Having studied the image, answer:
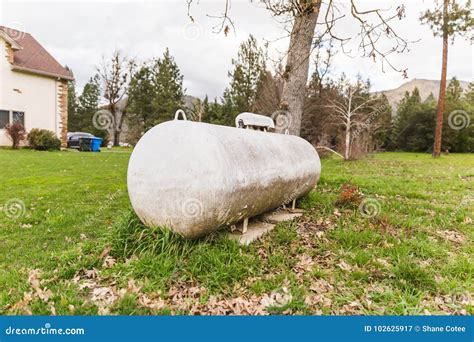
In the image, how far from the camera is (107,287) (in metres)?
3.35

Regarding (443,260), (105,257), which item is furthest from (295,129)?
(105,257)

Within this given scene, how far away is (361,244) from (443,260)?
3.32 ft

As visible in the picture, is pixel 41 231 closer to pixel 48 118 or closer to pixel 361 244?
pixel 361 244

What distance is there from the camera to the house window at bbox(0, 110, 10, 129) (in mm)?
18094

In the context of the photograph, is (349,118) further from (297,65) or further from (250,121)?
(250,121)

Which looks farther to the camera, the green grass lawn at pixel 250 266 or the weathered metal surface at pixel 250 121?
the weathered metal surface at pixel 250 121

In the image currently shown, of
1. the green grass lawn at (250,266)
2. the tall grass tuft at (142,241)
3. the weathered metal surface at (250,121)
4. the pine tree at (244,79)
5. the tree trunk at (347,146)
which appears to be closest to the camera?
the green grass lawn at (250,266)

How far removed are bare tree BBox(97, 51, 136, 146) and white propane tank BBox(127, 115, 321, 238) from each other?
3626 centimetres

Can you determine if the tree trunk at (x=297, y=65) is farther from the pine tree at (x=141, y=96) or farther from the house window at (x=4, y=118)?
the pine tree at (x=141, y=96)

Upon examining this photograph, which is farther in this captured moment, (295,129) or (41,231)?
(295,129)

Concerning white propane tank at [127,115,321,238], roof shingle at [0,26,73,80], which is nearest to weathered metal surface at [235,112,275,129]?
white propane tank at [127,115,321,238]

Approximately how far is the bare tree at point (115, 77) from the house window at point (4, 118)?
19.1m

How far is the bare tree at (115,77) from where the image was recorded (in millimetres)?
37656

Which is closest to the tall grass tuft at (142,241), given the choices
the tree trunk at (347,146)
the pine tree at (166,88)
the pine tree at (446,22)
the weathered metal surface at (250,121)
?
the weathered metal surface at (250,121)
